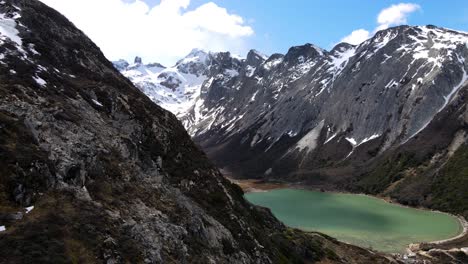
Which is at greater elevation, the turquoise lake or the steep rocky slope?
the steep rocky slope

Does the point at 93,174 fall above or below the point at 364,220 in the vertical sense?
above

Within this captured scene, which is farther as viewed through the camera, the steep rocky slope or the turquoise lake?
the turquoise lake

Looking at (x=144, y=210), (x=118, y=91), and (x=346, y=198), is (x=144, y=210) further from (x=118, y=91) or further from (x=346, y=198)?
(x=346, y=198)

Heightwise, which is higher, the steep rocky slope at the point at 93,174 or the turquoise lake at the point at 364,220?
the steep rocky slope at the point at 93,174

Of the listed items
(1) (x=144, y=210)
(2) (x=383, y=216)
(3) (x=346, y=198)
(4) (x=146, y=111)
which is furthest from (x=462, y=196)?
(1) (x=144, y=210)

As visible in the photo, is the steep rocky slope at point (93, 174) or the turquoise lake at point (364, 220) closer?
the steep rocky slope at point (93, 174)
